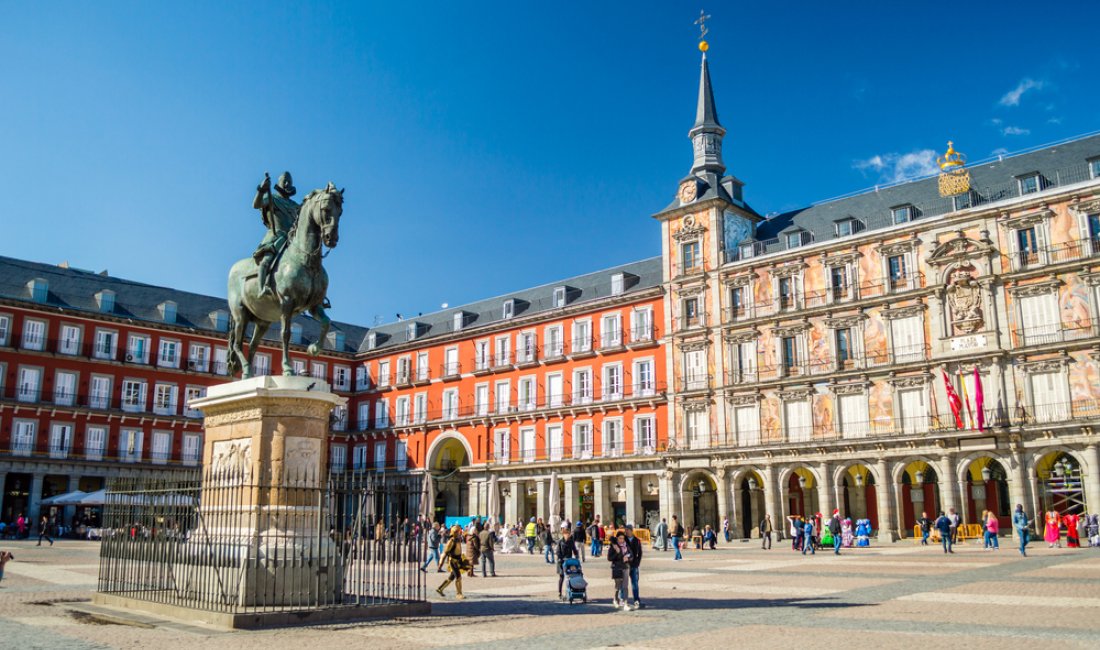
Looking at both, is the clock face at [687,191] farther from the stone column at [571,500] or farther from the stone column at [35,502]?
the stone column at [35,502]

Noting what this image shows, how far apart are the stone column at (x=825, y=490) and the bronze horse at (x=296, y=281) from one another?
32.8 meters

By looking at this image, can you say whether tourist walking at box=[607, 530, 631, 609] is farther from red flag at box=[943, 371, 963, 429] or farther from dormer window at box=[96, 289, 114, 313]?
dormer window at box=[96, 289, 114, 313]

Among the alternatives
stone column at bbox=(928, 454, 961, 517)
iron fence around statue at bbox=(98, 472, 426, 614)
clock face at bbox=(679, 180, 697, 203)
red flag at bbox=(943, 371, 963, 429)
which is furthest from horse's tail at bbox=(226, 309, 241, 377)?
clock face at bbox=(679, 180, 697, 203)

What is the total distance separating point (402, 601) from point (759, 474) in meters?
33.6

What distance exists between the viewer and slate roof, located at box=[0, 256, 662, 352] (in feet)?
172

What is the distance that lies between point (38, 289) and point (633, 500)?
36.0 m

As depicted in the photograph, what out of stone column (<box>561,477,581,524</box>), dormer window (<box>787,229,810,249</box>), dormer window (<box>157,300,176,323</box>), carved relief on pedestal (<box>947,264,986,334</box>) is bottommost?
stone column (<box>561,477,581,524</box>)

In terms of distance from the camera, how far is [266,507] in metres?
12.1

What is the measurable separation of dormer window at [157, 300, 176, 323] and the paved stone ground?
36638 mm

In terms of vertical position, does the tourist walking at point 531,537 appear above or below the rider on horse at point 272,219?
below

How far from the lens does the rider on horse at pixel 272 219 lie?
44.5 ft

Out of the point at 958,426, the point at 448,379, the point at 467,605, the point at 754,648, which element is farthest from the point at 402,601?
the point at 448,379

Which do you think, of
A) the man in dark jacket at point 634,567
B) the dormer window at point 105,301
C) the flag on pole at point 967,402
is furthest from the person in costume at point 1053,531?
the dormer window at point 105,301

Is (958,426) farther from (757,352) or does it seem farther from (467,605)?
(467,605)
